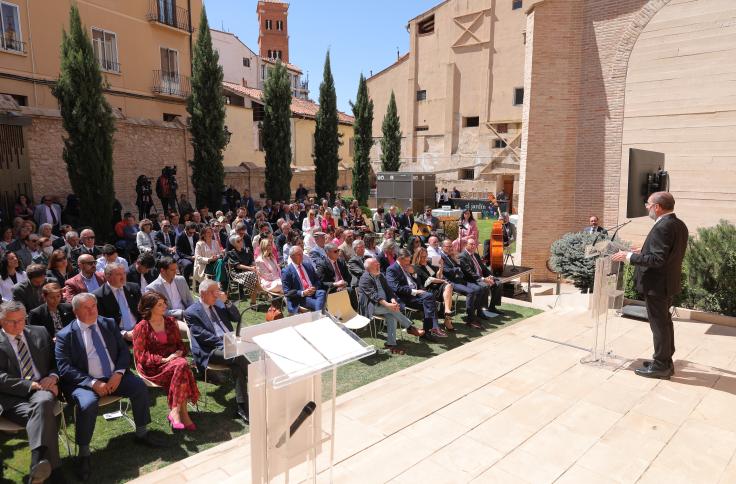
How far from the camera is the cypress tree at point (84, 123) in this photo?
13648 mm

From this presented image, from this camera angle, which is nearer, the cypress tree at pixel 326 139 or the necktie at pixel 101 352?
the necktie at pixel 101 352

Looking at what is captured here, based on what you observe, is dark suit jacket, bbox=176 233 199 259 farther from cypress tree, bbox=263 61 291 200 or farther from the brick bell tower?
the brick bell tower

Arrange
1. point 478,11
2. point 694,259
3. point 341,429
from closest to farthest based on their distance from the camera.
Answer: point 341,429
point 694,259
point 478,11

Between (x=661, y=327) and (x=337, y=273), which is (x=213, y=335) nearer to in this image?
(x=337, y=273)

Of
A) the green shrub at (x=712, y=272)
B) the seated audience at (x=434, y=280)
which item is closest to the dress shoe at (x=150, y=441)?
the seated audience at (x=434, y=280)

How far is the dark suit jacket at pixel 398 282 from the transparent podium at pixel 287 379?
4.08 meters

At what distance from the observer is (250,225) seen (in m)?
12.9

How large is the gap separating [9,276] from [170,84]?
59.5ft

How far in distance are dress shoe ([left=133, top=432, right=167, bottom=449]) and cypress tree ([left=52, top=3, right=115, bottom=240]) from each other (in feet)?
37.2

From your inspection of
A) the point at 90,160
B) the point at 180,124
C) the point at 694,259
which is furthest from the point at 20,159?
the point at 694,259

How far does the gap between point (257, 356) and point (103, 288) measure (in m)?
3.72

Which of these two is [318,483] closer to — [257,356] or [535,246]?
[257,356]

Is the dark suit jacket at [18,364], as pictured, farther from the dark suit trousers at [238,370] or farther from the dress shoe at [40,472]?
the dark suit trousers at [238,370]

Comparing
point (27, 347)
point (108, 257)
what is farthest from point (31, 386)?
point (108, 257)
